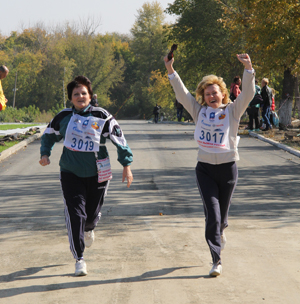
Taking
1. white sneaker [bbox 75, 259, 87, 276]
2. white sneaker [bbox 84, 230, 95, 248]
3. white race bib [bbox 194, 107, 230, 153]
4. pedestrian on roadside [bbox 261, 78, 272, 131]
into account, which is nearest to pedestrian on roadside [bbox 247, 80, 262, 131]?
pedestrian on roadside [bbox 261, 78, 272, 131]

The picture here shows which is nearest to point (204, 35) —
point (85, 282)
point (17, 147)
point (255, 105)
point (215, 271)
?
point (255, 105)

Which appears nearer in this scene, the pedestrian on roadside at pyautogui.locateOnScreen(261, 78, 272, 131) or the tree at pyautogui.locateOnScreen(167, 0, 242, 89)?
the pedestrian on roadside at pyautogui.locateOnScreen(261, 78, 272, 131)

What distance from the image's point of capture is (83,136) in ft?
15.4

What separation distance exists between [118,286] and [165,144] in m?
13.3

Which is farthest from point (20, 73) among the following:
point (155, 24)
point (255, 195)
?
point (255, 195)

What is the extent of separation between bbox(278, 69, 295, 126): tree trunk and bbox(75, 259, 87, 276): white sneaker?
18.3m

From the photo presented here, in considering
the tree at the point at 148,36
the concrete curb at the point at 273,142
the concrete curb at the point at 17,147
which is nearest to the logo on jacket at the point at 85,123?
the concrete curb at the point at 17,147

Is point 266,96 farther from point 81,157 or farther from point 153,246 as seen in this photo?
point 81,157

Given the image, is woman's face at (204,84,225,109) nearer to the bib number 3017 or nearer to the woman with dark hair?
the bib number 3017

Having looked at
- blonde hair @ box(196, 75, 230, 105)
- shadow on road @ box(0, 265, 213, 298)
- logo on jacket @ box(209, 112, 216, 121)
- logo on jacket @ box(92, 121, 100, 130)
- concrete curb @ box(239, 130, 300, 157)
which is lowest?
concrete curb @ box(239, 130, 300, 157)

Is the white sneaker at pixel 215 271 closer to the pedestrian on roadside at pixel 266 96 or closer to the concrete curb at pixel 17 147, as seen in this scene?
the concrete curb at pixel 17 147

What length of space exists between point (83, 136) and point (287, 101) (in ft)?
60.3

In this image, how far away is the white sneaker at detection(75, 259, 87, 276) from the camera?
15.0ft

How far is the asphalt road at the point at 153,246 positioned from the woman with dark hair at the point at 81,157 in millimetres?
475
